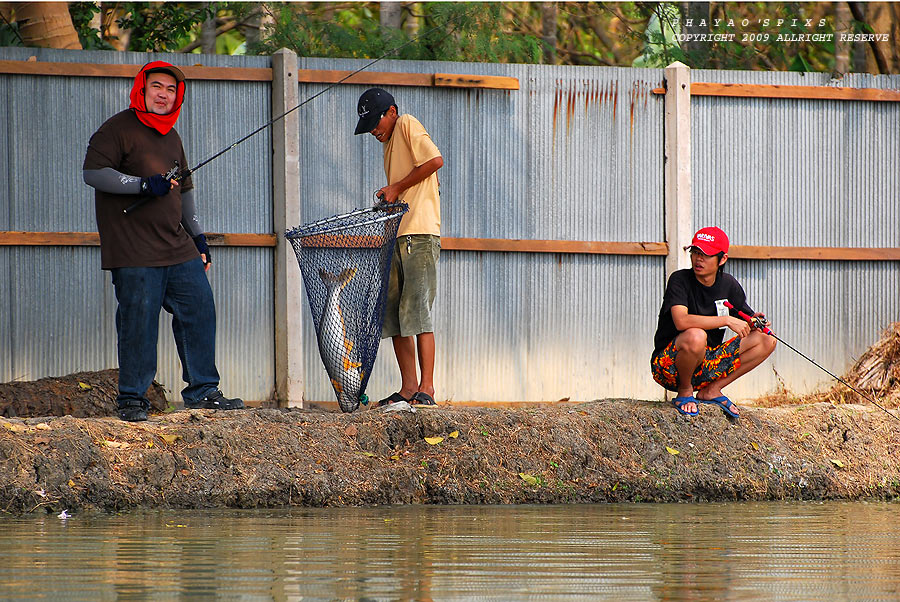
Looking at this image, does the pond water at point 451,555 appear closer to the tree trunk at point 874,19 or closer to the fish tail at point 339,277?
the fish tail at point 339,277

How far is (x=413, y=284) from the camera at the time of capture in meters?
6.96

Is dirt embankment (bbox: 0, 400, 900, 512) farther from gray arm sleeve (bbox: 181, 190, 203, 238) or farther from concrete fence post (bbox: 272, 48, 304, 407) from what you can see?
concrete fence post (bbox: 272, 48, 304, 407)

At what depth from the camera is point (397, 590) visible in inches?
143

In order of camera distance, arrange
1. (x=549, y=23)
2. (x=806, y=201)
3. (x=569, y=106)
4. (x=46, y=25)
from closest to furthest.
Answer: (x=569, y=106) < (x=806, y=201) < (x=46, y=25) < (x=549, y=23)

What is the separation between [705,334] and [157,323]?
10.0 ft

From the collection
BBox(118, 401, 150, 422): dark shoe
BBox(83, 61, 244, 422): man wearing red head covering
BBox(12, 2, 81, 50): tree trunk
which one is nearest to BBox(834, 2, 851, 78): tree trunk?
BBox(12, 2, 81, 50): tree trunk

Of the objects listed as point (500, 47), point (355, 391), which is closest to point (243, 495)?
point (355, 391)

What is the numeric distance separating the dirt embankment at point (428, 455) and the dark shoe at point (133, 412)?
0.30ft

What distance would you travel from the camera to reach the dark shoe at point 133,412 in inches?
245

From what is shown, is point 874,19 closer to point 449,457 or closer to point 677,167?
point 677,167

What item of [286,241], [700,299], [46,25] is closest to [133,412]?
[286,241]

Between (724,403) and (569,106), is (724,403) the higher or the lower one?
the lower one

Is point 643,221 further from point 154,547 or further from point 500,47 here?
point 154,547

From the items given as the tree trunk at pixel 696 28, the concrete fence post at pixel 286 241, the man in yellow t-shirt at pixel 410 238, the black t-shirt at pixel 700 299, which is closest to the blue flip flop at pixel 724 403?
the black t-shirt at pixel 700 299
